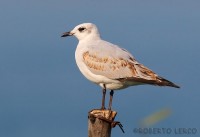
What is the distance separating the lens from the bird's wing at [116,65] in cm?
1652

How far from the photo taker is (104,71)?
16.9 m

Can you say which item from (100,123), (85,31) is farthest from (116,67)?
(100,123)

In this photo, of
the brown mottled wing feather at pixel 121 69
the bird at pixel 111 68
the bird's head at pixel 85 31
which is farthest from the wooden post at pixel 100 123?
the bird's head at pixel 85 31

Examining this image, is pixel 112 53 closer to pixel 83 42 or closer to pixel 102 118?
pixel 83 42

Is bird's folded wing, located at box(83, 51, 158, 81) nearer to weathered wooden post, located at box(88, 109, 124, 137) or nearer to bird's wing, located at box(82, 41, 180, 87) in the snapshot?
bird's wing, located at box(82, 41, 180, 87)

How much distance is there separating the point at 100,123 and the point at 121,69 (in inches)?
101

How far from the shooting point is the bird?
16453mm

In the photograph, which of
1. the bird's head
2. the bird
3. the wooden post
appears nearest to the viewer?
the wooden post

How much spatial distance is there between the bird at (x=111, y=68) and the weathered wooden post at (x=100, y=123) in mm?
1277

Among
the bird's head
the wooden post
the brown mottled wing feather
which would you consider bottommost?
the wooden post

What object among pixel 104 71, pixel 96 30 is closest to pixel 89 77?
pixel 104 71

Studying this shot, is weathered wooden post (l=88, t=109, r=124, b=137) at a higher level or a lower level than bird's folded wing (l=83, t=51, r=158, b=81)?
lower

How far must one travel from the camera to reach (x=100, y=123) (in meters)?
14.4

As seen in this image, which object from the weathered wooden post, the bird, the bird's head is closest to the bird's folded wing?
the bird
